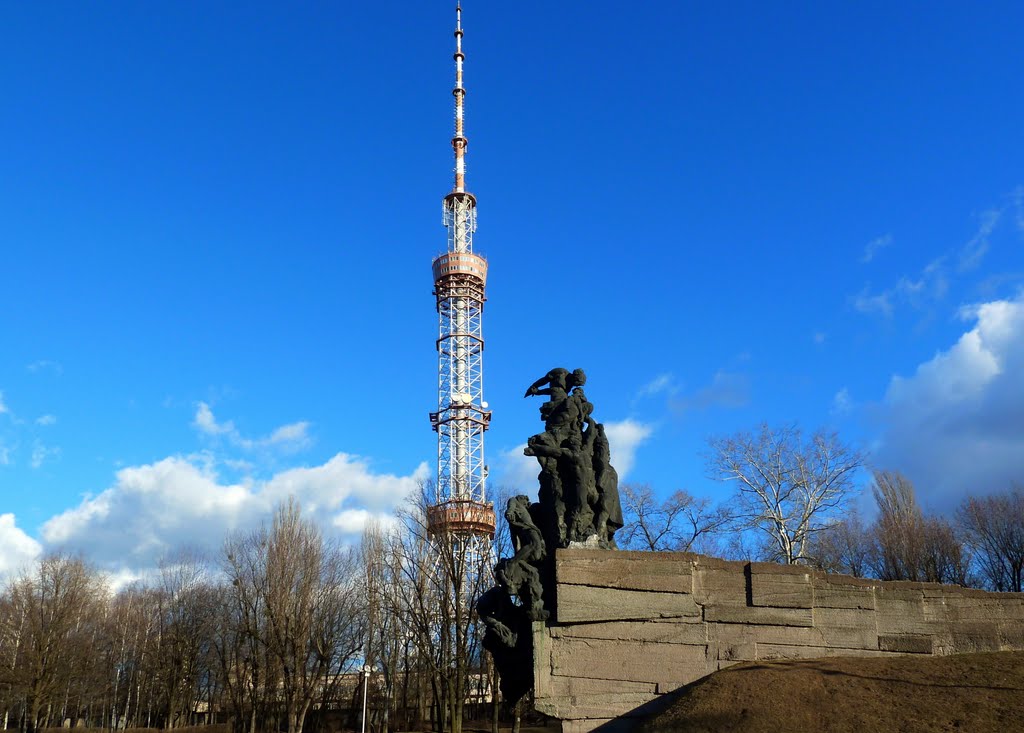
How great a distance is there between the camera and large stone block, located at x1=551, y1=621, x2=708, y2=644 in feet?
48.1

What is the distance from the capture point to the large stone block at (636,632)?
48.1 feet

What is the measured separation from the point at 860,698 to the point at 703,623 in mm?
3007

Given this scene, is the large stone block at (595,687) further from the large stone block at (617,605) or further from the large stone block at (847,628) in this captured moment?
the large stone block at (847,628)

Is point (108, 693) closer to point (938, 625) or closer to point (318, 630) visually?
point (318, 630)

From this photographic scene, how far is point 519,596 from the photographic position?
50.6ft

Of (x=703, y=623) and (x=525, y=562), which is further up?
(x=525, y=562)

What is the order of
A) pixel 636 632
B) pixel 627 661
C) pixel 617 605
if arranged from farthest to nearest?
pixel 617 605 → pixel 636 632 → pixel 627 661

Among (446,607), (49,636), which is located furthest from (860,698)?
(49,636)

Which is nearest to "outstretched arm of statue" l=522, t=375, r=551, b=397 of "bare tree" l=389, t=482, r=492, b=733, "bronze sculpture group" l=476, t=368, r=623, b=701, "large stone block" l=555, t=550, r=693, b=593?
"bronze sculpture group" l=476, t=368, r=623, b=701

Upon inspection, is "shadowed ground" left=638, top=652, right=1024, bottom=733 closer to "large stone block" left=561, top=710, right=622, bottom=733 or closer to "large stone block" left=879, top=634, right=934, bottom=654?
"large stone block" left=561, top=710, right=622, bottom=733

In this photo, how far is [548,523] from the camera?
53.9ft

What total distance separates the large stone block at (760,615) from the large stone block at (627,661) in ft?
2.49

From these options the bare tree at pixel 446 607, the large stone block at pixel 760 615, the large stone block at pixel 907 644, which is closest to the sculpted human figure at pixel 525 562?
the large stone block at pixel 760 615

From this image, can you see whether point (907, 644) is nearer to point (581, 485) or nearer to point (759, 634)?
point (759, 634)
